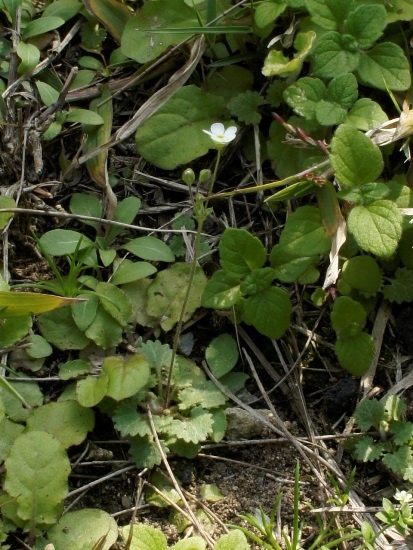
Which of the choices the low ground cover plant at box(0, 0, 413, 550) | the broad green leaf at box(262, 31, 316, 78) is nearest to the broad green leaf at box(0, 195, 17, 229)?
the low ground cover plant at box(0, 0, 413, 550)

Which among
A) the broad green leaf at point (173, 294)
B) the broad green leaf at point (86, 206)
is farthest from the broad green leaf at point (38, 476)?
the broad green leaf at point (86, 206)

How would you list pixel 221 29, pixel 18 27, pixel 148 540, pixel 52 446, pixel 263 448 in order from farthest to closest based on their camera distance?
pixel 18 27, pixel 221 29, pixel 263 448, pixel 52 446, pixel 148 540

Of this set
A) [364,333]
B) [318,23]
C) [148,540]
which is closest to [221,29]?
[318,23]

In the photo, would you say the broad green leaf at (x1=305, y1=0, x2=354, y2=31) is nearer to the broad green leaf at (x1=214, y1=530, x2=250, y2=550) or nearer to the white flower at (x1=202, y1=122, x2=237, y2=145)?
the white flower at (x1=202, y1=122, x2=237, y2=145)

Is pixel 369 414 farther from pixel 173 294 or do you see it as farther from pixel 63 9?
pixel 63 9

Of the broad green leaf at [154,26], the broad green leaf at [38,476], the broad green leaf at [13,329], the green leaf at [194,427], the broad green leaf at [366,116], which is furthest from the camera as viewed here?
the broad green leaf at [154,26]

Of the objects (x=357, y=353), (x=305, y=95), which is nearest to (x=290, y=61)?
(x=305, y=95)

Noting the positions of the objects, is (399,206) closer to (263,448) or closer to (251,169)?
(251,169)

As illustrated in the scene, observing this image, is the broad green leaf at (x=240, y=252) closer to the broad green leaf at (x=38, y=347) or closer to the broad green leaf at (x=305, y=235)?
the broad green leaf at (x=305, y=235)
